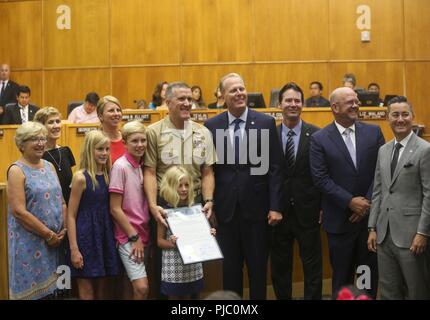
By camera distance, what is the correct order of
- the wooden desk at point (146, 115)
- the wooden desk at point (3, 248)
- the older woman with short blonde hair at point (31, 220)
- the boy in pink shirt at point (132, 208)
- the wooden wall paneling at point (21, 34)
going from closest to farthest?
the older woman with short blonde hair at point (31, 220), the boy in pink shirt at point (132, 208), the wooden desk at point (3, 248), the wooden desk at point (146, 115), the wooden wall paneling at point (21, 34)

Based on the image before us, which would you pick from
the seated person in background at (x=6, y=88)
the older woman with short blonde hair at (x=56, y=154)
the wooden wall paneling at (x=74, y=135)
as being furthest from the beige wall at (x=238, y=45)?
the older woman with short blonde hair at (x=56, y=154)

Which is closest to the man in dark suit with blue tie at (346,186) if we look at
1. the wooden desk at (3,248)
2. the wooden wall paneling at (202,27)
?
the wooden desk at (3,248)

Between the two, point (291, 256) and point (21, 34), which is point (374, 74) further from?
point (291, 256)

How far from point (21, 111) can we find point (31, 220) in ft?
18.0

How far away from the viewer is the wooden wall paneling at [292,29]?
11.1m

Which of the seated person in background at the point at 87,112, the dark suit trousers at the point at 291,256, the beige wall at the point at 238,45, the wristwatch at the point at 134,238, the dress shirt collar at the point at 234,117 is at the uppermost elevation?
the beige wall at the point at 238,45

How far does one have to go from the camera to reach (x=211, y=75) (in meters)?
11.2

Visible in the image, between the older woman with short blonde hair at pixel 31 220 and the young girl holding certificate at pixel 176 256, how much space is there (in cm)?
64

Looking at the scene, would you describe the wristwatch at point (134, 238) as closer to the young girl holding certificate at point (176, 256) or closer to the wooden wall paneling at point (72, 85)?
the young girl holding certificate at point (176, 256)

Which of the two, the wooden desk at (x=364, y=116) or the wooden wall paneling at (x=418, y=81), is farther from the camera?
the wooden wall paneling at (x=418, y=81)

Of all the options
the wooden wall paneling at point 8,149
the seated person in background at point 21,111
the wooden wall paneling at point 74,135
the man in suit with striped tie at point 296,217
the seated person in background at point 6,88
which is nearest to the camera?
the man in suit with striped tie at point 296,217

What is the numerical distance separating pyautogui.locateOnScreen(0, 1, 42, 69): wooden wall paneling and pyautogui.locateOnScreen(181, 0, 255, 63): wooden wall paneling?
2658mm

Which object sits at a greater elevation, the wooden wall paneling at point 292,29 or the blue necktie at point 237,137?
the wooden wall paneling at point 292,29
